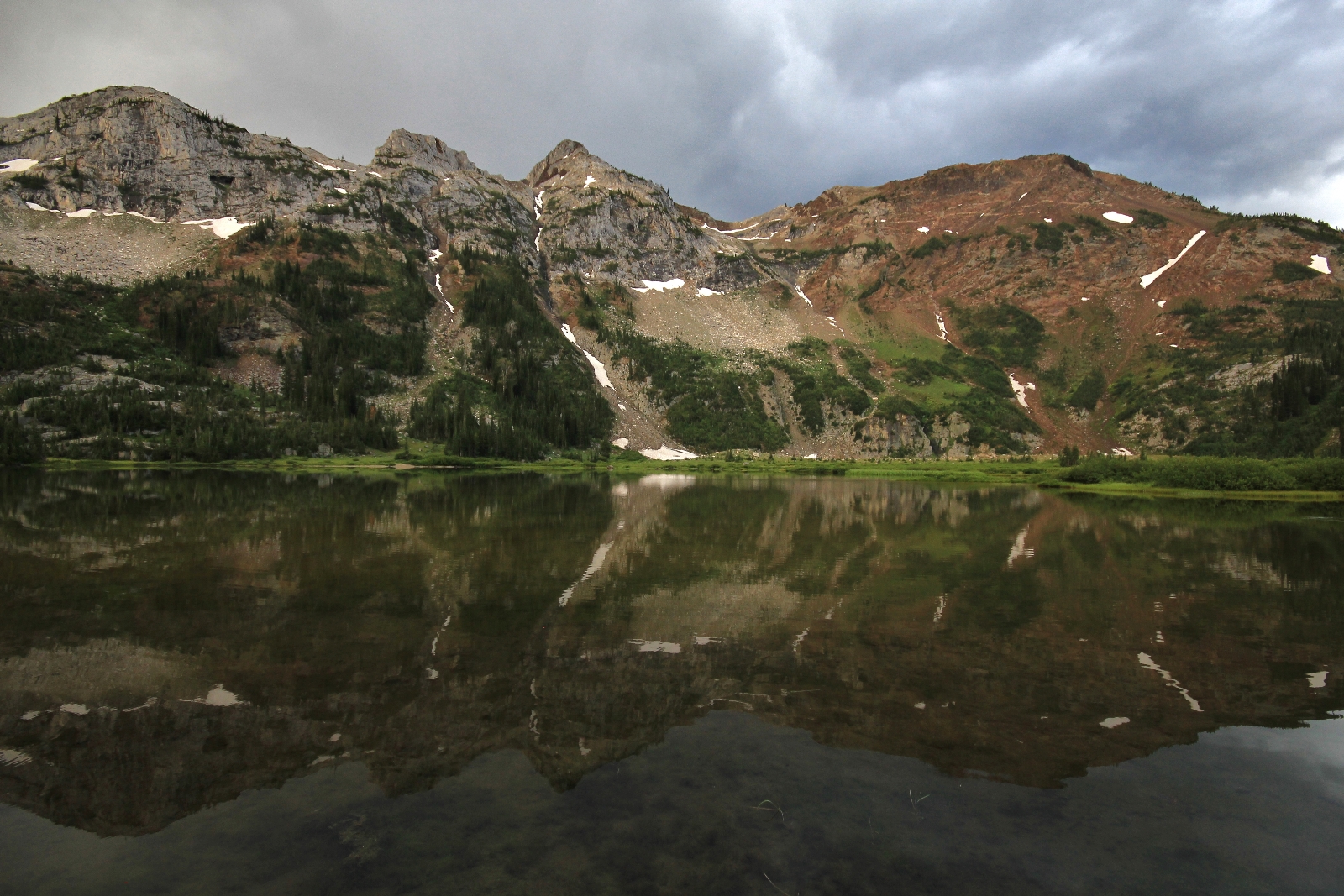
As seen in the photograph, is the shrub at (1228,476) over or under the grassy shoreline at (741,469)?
over

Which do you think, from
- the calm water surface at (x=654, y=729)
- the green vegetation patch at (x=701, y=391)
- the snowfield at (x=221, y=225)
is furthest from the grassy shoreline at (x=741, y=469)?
the snowfield at (x=221, y=225)

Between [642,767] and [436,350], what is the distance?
536ft

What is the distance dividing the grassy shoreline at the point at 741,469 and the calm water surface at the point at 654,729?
5476cm

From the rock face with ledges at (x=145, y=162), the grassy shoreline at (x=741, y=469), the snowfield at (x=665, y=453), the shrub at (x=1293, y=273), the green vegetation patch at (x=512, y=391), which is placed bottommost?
the grassy shoreline at (x=741, y=469)

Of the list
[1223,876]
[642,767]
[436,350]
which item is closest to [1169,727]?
[1223,876]

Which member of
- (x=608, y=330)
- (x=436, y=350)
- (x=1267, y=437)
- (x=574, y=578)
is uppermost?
(x=608, y=330)

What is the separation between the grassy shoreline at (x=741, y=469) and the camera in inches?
2500

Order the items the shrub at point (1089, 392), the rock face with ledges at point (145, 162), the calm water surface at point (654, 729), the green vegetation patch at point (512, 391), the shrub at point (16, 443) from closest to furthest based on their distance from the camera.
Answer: the calm water surface at point (654, 729)
the shrub at point (16, 443)
the green vegetation patch at point (512, 391)
the rock face with ledges at point (145, 162)
the shrub at point (1089, 392)

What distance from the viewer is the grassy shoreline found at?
63.5 meters

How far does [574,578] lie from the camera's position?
18484 millimetres

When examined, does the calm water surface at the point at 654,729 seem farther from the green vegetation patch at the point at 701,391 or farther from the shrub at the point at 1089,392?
the shrub at the point at 1089,392

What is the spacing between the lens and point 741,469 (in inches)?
4700

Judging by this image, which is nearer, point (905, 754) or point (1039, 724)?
point (905, 754)

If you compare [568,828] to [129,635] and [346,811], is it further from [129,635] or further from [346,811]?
[129,635]
